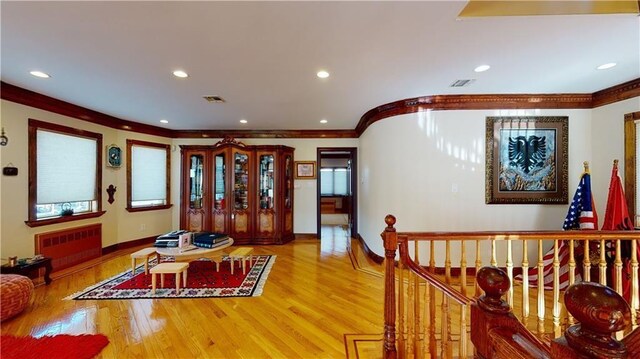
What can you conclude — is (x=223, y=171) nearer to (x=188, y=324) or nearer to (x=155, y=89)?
(x=155, y=89)

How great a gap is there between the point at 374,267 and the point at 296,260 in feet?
4.10

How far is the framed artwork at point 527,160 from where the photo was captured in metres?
3.51

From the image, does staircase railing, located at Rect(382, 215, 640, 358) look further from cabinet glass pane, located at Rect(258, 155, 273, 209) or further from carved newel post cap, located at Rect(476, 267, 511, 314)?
cabinet glass pane, located at Rect(258, 155, 273, 209)

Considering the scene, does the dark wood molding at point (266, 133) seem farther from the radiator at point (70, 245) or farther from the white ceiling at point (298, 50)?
the radiator at point (70, 245)

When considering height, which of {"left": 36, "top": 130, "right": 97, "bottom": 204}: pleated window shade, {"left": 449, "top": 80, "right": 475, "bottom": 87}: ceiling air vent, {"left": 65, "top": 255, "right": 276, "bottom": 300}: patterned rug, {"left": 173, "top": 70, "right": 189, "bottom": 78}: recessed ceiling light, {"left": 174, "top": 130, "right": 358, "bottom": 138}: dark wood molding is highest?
{"left": 173, "top": 70, "right": 189, "bottom": 78}: recessed ceiling light

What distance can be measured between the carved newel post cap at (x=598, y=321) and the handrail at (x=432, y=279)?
2.83ft

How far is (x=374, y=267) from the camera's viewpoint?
13.0 ft

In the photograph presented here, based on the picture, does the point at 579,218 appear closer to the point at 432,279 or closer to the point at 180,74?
the point at 432,279

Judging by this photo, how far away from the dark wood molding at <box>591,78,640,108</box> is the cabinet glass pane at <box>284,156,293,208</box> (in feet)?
15.8

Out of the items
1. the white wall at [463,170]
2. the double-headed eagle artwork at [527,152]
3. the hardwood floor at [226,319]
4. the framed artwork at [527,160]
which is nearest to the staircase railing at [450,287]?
the hardwood floor at [226,319]

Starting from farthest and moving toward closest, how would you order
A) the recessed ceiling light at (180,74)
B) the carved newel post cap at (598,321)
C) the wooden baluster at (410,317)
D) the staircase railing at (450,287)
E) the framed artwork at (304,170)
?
the framed artwork at (304,170), the recessed ceiling light at (180,74), the wooden baluster at (410,317), the staircase railing at (450,287), the carved newel post cap at (598,321)

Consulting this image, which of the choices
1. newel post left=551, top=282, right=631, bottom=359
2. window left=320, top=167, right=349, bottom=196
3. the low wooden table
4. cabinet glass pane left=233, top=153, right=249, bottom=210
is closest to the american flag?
newel post left=551, top=282, right=631, bottom=359

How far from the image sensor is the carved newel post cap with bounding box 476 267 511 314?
670 millimetres

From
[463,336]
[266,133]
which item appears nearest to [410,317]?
[463,336]
